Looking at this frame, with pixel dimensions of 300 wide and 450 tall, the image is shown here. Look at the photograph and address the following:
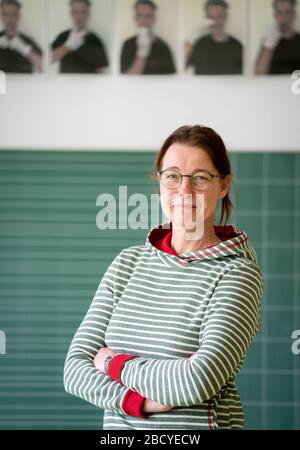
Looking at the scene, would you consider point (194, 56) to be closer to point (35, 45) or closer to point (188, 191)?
point (35, 45)

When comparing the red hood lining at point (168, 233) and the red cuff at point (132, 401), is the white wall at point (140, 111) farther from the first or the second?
the red cuff at point (132, 401)

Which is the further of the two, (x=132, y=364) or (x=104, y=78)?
(x=104, y=78)

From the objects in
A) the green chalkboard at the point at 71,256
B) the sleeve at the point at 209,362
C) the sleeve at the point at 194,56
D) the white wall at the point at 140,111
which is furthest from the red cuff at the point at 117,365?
the sleeve at the point at 194,56

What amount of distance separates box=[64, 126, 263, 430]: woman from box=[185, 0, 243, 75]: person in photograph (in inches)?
39.7

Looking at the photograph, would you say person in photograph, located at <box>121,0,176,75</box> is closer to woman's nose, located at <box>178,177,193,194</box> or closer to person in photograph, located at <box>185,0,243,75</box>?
person in photograph, located at <box>185,0,243,75</box>

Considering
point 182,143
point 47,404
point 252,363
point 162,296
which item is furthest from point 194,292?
point 47,404

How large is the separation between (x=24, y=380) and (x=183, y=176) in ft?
4.37

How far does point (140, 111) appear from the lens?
86.9 inches

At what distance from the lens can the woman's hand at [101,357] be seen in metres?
1.14

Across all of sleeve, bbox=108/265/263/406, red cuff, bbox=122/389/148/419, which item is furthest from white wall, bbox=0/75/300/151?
red cuff, bbox=122/389/148/419

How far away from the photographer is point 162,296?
44.7 inches

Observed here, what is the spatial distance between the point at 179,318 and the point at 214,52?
132cm

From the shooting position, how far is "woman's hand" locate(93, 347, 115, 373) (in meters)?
1.14

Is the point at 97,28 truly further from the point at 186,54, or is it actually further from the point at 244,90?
the point at 244,90
